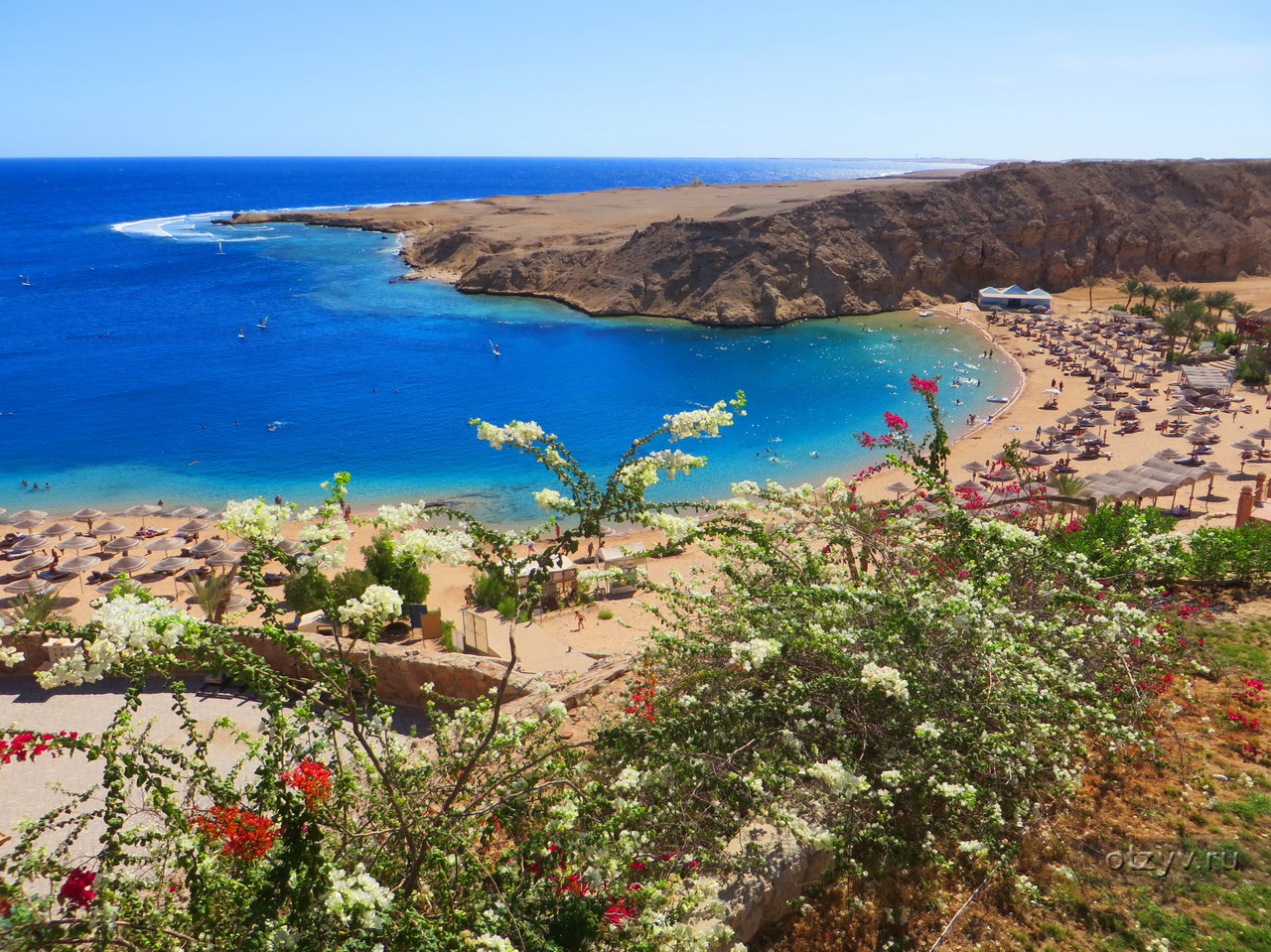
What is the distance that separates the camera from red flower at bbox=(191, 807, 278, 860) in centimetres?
420

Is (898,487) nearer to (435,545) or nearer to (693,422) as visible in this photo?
(693,422)

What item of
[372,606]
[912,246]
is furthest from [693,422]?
[912,246]

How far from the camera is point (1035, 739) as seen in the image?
6.46m

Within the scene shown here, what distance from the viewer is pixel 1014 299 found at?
5797 cm

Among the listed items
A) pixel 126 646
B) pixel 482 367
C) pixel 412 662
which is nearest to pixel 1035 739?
pixel 126 646

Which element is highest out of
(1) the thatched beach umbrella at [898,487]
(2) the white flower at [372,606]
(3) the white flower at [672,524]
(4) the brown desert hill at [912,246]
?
(4) the brown desert hill at [912,246]

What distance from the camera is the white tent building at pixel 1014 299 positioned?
57625mm

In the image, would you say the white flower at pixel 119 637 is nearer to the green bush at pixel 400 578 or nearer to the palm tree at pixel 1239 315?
the green bush at pixel 400 578

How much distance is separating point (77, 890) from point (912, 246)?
218ft

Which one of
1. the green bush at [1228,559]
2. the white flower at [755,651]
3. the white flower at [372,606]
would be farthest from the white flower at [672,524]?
the green bush at [1228,559]

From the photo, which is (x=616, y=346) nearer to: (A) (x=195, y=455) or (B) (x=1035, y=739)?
(A) (x=195, y=455)

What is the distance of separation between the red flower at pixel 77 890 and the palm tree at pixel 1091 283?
219 ft


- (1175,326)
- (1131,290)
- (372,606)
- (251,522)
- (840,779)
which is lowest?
(840,779)

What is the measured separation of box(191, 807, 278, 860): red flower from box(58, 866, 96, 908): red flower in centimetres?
59
